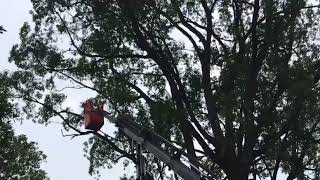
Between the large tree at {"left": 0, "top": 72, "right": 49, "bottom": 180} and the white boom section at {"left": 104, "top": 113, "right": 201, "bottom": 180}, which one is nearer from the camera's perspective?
the white boom section at {"left": 104, "top": 113, "right": 201, "bottom": 180}

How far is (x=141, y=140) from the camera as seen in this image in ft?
37.6

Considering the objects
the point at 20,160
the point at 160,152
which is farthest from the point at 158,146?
the point at 20,160

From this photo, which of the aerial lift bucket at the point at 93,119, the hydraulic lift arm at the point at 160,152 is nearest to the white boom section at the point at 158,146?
the hydraulic lift arm at the point at 160,152

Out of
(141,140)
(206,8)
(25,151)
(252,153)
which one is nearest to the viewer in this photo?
(141,140)

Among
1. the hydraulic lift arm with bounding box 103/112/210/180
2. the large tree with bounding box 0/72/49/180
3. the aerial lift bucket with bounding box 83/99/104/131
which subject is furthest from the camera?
the large tree with bounding box 0/72/49/180

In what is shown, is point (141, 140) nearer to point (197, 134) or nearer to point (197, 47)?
point (197, 134)

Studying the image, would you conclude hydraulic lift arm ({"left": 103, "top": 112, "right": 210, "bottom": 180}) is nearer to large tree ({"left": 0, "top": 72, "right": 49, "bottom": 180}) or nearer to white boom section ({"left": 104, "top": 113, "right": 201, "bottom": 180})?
white boom section ({"left": 104, "top": 113, "right": 201, "bottom": 180})

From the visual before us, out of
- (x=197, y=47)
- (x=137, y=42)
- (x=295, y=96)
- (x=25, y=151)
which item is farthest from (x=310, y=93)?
(x=25, y=151)

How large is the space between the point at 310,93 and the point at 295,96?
366mm

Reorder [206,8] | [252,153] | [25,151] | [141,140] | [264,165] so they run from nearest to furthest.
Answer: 1. [141,140]
2. [252,153]
3. [206,8]
4. [264,165]
5. [25,151]

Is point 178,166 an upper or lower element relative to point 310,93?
lower

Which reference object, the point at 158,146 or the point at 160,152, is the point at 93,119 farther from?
the point at 160,152

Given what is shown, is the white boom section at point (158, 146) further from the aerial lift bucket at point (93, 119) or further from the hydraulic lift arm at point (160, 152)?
the aerial lift bucket at point (93, 119)

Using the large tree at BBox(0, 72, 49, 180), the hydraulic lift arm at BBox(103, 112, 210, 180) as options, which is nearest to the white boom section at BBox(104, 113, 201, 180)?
the hydraulic lift arm at BBox(103, 112, 210, 180)
